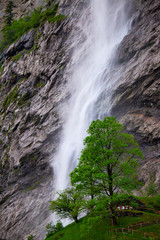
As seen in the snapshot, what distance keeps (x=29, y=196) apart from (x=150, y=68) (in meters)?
36.6

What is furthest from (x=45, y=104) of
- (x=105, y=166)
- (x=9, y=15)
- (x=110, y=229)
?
(x=9, y=15)

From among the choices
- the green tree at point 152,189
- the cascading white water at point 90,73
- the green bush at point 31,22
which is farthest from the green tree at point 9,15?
the green tree at point 152,189

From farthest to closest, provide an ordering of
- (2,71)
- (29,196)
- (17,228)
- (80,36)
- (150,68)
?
(2,71) → (80,36) → (29,196) → (17,228) → (150,68)

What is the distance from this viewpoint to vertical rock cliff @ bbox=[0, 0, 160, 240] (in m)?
32.7

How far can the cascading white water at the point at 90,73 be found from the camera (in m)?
41.3

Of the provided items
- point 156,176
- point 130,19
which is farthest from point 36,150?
point 130,19

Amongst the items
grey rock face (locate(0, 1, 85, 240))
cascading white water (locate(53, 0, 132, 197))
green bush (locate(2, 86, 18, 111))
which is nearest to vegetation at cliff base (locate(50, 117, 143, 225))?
cascading white water (locate(53, 0, 132, 197))

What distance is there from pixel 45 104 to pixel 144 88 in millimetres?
29509

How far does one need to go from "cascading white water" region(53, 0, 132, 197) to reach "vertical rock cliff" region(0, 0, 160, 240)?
2.59m

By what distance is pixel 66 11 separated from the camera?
67.6 meters

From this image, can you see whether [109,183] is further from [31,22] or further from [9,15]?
[9,15]

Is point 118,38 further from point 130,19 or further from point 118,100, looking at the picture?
point 118,100

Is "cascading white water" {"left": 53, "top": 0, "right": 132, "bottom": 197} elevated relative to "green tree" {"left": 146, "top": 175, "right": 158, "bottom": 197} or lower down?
elevated

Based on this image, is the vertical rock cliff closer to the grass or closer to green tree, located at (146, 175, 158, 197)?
green tree, located at (146, 175, 158, 197)
